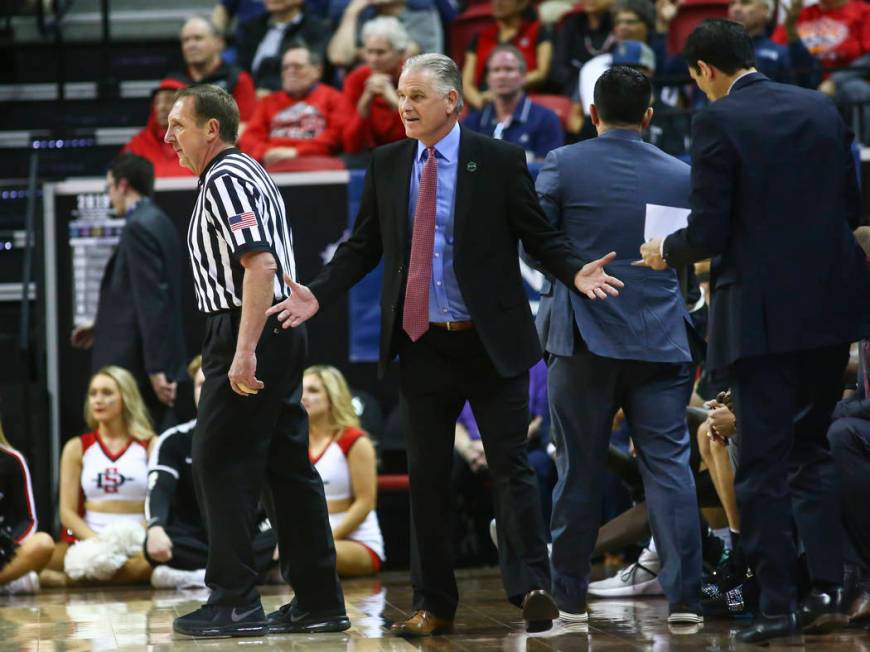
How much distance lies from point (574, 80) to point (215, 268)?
560 centimetres

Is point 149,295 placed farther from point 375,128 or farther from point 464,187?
point 464,187

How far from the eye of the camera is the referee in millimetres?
4684

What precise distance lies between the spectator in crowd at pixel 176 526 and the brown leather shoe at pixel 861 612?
310 cm

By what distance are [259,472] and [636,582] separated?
202 cm

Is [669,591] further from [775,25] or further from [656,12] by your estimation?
[775,25]

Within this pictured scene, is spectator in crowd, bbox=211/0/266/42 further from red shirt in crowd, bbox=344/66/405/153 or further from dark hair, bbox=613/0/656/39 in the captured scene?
dark hair, bbox=613/0/656/39

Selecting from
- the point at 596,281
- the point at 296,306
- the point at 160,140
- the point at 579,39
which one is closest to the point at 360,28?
the point at 579,39

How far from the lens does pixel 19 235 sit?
30.2 ft

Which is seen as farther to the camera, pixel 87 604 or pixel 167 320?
pixel 167 320

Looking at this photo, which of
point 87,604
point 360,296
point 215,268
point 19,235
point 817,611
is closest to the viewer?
point 817,611

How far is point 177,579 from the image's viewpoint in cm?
695

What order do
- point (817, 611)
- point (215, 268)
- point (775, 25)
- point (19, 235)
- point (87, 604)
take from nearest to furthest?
point (817, 611) → point (215, 268) → point (87, 604) → point (19, 235) → point (775, 25)

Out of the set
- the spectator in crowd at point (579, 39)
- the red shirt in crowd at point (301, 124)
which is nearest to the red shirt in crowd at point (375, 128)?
the red shirt in crowd at point (301, 124)

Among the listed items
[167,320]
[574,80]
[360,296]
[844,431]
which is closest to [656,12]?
[574,80]
